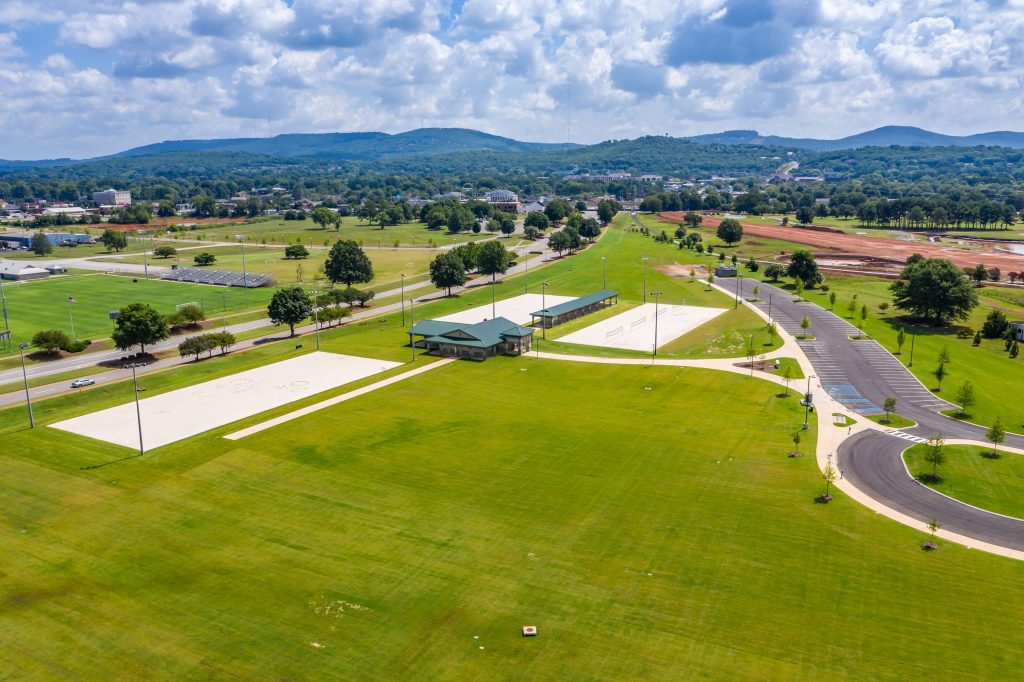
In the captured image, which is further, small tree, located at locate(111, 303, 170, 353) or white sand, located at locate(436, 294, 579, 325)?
white sand, located at locate(436, 294, 579, 325)

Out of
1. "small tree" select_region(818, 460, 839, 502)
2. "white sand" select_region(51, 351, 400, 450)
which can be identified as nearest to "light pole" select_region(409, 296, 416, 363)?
"white sand" select_region(51, 351, 400, 450)

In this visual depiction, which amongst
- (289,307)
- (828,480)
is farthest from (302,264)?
(828,480)

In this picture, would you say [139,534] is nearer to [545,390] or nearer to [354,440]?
[354,440]

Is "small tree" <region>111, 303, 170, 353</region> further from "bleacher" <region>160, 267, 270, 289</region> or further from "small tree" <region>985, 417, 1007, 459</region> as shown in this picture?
"small tree" <region>985, 417, 1007, 459</region>

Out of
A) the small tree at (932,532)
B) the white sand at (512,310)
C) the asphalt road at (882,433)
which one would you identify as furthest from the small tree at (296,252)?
the small tree at (932,532)

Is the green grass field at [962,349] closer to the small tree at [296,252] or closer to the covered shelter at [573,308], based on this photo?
the covered shelter at [573,308]
